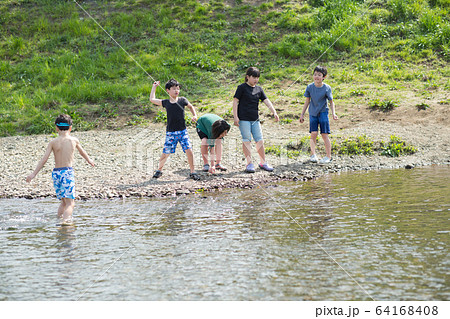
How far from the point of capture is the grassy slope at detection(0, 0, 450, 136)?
1299 cm

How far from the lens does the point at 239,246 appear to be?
545cm

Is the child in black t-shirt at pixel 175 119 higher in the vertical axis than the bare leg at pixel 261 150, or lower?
higher

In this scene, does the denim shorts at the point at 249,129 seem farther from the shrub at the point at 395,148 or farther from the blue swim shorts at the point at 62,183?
the blue swim shorts at the point at 62,183

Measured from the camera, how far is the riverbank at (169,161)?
8.49 m

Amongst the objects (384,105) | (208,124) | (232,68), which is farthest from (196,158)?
(232,68)

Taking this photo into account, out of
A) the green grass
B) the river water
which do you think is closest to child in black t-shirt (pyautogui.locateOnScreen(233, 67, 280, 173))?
the green grass

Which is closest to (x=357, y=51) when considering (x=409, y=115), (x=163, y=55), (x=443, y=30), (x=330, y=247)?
(x=443, y=30)

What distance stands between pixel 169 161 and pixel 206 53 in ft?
21.6

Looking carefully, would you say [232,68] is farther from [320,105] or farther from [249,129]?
[249,129]

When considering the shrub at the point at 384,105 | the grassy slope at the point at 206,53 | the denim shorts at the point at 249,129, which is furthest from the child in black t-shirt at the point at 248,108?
the shrub at the point at 384,105

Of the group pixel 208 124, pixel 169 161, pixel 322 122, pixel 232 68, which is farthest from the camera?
pixel 232 68

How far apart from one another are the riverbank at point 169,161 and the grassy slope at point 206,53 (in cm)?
95

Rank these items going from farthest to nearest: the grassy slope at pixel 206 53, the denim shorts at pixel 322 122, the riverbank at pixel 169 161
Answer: the grassy slope at pixel 206 53, the denim shorts at pixel 322 122, the riverbank at pixel 169 161

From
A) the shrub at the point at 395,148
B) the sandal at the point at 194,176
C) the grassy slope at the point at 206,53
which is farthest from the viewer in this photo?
the grassy slope at the point at 206,53
